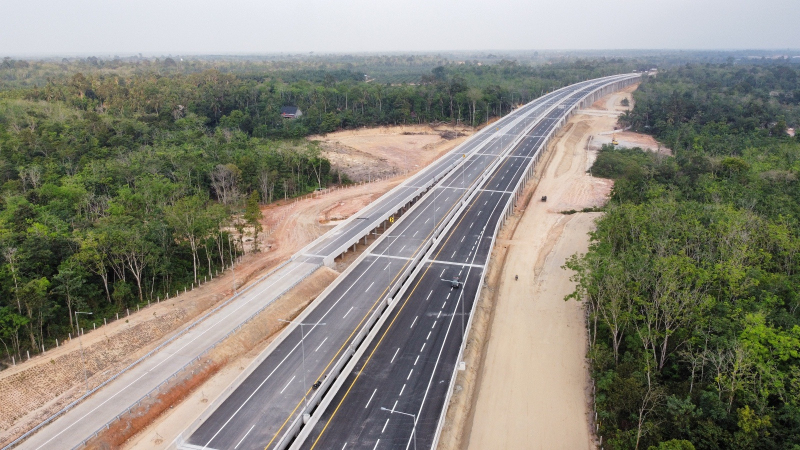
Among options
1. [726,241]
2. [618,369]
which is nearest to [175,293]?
[618,369]

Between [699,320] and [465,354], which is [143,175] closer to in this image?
[465,354]

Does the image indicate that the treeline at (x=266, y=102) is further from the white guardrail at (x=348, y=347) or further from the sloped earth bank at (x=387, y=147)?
the white guardrail at (x=348, y=347)

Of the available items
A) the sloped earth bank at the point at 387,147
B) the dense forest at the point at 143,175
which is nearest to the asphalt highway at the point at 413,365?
the dense forest at the point at 143,175

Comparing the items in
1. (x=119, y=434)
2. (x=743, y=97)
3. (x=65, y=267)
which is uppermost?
(x=743, y=97)

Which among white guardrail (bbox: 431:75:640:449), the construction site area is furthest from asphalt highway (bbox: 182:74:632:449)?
the construction site area

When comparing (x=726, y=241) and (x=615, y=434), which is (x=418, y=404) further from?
(x=726, y=241)

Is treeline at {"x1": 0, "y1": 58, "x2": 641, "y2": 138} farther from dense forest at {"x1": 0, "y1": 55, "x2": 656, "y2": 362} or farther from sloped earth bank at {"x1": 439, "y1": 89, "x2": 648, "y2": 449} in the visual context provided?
sloped earth bank at {"x1": 439, "y1": 89, "x2": 648, "y2": 449}
